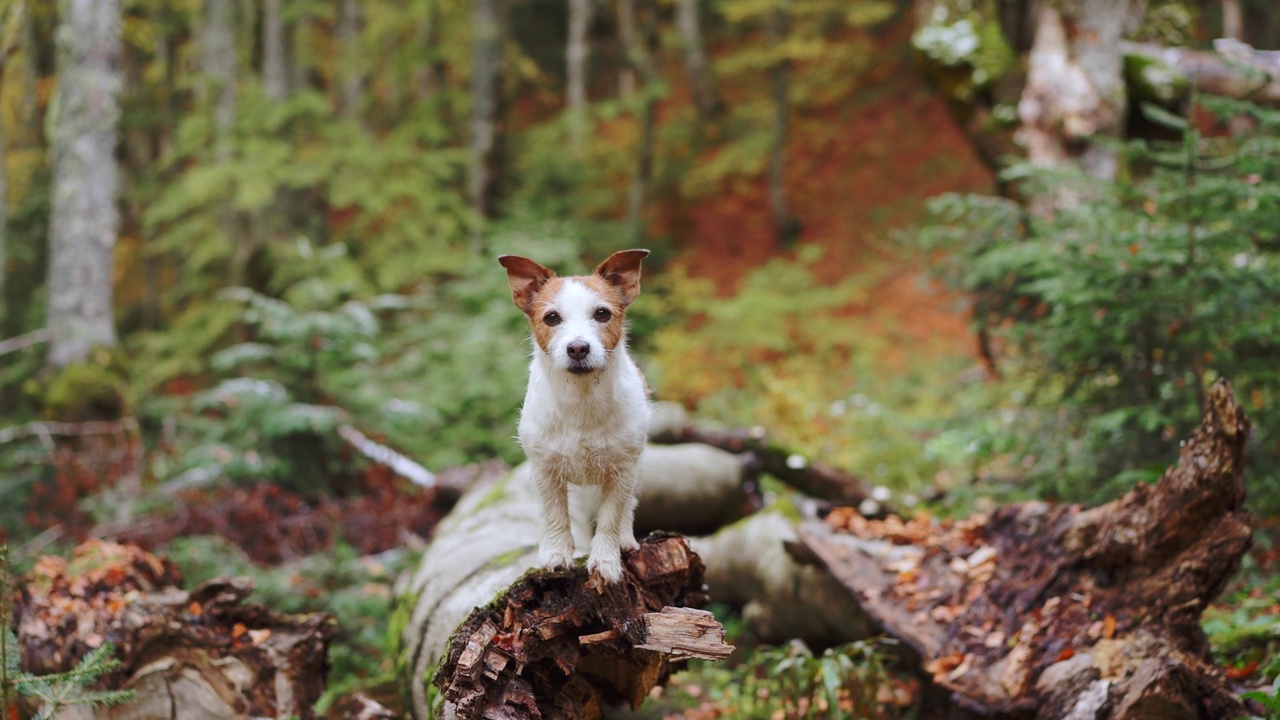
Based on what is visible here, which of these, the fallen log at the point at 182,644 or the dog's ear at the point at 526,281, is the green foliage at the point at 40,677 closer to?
the fallen log at the point at 182,644

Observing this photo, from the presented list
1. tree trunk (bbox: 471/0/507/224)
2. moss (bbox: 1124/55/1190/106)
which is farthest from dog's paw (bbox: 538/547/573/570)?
tree trunk (bbox: 471/0/507/224)

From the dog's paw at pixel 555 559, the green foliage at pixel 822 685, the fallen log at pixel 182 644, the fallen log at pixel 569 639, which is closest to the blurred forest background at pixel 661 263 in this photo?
the fallen log at pixel 182 644

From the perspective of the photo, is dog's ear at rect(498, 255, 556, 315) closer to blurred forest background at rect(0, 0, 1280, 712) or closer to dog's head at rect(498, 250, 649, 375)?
dog's head at rect(498, 250, 649, 375)

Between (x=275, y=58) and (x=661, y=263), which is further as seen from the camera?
(x=661, y=263)

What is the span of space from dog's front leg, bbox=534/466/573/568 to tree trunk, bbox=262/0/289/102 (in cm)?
1113

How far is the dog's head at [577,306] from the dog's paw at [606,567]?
73cm

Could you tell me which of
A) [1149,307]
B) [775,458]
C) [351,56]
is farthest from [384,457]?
[351,56]

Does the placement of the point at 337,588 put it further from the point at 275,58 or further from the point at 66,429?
the point at 275,58

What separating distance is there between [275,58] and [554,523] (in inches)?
465

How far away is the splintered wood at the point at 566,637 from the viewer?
117 inches

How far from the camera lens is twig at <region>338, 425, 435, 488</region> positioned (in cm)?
780

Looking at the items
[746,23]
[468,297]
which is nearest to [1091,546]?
[468,297]

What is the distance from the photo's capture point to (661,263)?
55.0 ft

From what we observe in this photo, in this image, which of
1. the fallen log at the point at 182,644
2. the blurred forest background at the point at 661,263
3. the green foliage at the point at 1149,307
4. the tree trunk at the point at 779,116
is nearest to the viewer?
the fallen log at the point at 182,644
